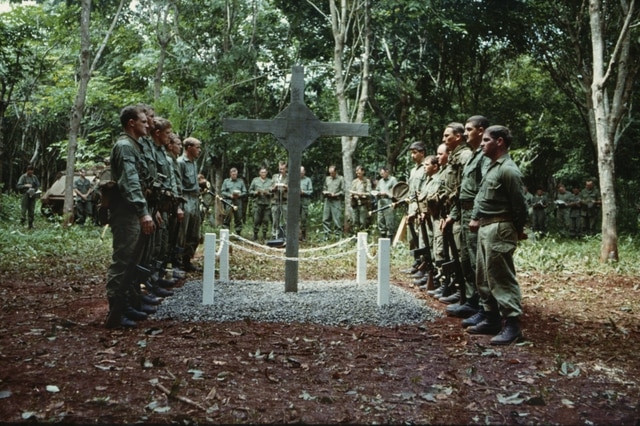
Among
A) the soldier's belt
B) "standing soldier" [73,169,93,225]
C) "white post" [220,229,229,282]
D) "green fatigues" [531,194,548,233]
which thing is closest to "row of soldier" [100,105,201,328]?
"white post" [220,229,229,282]

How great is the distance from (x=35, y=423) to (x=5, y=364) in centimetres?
151

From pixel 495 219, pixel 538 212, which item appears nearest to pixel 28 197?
pixel 495 219

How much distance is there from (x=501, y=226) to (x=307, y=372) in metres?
2.51

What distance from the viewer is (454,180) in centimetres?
752

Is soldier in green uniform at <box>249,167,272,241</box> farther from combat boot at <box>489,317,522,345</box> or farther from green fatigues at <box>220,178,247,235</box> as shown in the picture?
combat boot at <box>489,317,522,345</box>

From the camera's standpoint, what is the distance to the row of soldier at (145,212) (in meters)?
5.69

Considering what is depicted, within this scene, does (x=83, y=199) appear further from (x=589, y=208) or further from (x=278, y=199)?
(x=589, y=208)

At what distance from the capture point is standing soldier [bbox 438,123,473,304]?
723cm

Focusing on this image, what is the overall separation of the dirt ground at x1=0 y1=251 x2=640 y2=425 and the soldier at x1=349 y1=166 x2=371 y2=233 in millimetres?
9822

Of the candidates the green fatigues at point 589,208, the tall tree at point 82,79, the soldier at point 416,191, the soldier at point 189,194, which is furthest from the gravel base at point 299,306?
the green fatigues at point 589,208

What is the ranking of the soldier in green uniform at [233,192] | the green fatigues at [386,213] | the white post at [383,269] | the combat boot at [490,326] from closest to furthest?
the combat boot at [490,326], the white post at [383,269], the green fatigues at [386,213], the soldier in green uniform at [233,192]

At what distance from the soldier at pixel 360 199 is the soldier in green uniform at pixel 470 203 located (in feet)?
30.8

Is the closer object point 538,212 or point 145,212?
point 145,212

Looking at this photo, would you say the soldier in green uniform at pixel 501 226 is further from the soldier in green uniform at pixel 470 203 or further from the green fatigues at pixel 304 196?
the green fatigues at pixel 304 196
